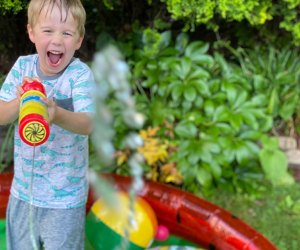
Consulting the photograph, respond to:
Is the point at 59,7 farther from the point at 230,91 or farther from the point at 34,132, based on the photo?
the point at 230,91

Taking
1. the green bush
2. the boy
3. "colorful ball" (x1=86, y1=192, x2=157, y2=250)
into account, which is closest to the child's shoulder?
the boy

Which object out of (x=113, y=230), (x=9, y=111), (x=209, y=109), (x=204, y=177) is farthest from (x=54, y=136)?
(x=209, y=109)

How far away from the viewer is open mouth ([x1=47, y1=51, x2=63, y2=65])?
1.25 metres

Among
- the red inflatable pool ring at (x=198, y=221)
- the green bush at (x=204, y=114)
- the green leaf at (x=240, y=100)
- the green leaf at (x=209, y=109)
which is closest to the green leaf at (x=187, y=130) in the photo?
the green bush at (x=204, y=114)

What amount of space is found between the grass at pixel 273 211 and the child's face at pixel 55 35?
155cm

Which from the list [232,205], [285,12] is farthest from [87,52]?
[285,12]

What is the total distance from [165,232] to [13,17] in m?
0.98

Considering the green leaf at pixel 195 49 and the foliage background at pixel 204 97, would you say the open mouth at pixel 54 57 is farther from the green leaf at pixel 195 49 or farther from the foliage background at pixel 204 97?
the green leaf at pixel 195 49

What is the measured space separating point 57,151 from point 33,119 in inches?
13.8

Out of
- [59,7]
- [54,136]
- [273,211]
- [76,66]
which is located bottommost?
[273,211]

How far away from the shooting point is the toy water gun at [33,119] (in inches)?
43.1

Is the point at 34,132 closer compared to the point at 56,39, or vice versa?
the point at 34,132

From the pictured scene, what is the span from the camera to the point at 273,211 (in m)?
2.70

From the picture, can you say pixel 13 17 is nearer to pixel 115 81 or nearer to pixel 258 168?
pixel 115 81
